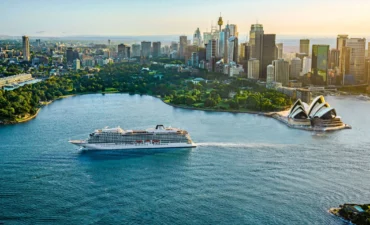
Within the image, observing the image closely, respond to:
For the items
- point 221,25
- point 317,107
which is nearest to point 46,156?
point 317,107

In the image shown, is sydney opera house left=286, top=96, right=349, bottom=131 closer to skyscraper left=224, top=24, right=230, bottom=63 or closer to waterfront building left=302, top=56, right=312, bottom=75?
waterfront building left=302, top=56, right=312, bottom=75

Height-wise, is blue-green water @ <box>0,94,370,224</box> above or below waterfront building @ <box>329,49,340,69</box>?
below

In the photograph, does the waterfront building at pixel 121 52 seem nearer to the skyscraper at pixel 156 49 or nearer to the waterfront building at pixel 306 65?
the skyscraper at pixel 156 49

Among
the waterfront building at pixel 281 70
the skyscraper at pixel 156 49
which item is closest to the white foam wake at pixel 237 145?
the waterfront building at pixel 281 70

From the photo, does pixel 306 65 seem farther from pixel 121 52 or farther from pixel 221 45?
pixel 121 52

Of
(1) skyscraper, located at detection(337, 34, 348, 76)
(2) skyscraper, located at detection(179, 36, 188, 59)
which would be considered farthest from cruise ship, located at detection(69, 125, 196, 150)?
(2) skyscraper, located at detection(179, 36, 188, 59)

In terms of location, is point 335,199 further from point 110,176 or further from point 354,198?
point 110,176
